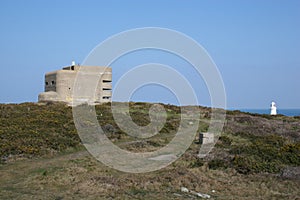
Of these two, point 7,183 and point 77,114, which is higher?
point 77,114

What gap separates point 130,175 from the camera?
17.1 metres

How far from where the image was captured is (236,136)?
2922 cm

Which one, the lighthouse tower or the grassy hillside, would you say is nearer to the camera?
the grassy hillside

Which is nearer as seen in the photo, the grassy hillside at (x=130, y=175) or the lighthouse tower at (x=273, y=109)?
the grassy hillside at (x=130, y=175)

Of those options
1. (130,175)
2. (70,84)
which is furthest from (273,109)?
(130,175)

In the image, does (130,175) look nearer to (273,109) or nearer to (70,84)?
(70,84)

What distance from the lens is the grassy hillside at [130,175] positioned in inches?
584

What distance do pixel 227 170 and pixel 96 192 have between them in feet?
23.1

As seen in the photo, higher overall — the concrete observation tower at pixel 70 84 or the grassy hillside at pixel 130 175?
the concrete observation tower at pixel 70 84

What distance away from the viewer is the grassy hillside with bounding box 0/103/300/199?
48.7ft

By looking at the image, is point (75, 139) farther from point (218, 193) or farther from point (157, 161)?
point (218, 193)

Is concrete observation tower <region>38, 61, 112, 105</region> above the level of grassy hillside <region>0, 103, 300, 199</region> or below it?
above

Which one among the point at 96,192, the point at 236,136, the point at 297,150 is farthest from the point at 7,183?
the point at 236,136

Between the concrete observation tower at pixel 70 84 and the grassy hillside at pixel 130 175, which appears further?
the concrete observation tower at pixel 70 84
